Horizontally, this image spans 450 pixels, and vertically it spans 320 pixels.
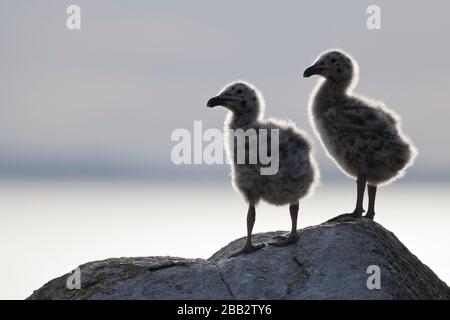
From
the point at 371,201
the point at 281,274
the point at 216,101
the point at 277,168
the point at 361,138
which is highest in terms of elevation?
the point at 216,101

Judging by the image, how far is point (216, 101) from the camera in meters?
11.4

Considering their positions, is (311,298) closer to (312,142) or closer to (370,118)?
(312,142)

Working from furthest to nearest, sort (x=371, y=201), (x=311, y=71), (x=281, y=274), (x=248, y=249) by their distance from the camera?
(x=311, y=71)
(x=371, y=201)
(x=248, y=249)
(x=281, y=274)

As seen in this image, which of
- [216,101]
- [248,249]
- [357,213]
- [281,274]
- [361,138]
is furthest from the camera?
[357,213]

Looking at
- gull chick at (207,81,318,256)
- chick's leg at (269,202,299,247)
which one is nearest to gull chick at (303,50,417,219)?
gull chick at (207,81,318,256)

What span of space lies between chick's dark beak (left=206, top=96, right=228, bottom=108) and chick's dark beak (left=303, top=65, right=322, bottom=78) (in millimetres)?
1808

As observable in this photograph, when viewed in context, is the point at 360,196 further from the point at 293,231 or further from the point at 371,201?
the point at 293,231

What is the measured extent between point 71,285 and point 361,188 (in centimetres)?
472

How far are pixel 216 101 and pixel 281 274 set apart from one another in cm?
311

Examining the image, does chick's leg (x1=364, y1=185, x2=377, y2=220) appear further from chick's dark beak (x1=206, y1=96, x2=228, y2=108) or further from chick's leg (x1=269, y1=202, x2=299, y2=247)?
chick's dark beak (x1=206, y1=96, x2=228, y2=108)

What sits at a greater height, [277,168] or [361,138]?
[361,138]

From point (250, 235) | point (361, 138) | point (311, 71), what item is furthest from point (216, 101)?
point (361, 138)

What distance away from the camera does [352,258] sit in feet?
31.8
